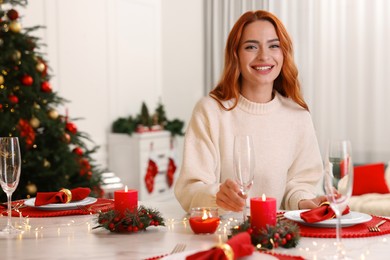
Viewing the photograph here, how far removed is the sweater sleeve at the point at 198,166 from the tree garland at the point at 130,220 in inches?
17.1

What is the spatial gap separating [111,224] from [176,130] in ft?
15.8

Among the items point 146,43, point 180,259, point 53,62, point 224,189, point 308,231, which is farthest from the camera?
point 146,43

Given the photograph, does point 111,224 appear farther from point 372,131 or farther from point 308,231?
point 372,131

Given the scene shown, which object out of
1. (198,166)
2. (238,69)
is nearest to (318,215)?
(198,166)

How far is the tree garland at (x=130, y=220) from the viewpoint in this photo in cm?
175

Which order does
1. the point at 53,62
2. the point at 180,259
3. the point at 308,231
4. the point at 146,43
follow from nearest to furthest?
the point at 180,259 < the point at 308,231 < the point at 53,62 < the point at 146,43

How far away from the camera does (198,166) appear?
2.38 metres

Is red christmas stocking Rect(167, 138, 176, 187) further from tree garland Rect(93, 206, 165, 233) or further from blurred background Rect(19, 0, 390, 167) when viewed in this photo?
tree garland Rect(93, 206, 165, 233)

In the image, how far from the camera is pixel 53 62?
5590 mm

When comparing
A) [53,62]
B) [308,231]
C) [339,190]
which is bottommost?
[308,231]

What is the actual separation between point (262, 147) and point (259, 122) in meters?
0.10

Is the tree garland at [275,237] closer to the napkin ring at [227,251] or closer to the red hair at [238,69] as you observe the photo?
the napkin ring at [227,251]

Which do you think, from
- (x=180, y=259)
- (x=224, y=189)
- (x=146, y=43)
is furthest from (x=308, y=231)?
(x=146, y=43)

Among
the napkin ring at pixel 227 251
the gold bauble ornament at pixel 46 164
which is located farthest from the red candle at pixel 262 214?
the gold bauble ornament at pixel 46 164
